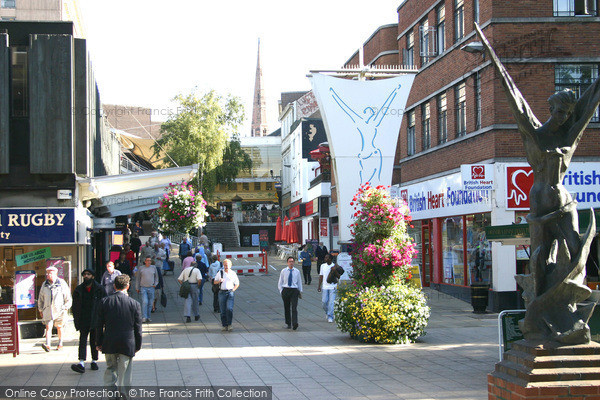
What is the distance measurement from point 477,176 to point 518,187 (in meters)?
1.22

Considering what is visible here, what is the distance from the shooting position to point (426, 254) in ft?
93.3

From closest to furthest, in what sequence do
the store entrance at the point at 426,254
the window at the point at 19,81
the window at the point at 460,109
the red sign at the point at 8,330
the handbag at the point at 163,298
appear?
the red sign at the point at 8,330 → the window at the point at 19,81 → the handbag at the point at 163,298 → the window at the point at 460,109 → the store entrance at the point at 426,254

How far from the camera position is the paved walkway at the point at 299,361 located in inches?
396

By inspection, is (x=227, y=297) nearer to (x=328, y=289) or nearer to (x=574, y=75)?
(x=328, y=289)

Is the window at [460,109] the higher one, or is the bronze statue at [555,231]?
the window at [460,109]

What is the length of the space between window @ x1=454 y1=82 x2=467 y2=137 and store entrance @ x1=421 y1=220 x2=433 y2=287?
15.6 ft

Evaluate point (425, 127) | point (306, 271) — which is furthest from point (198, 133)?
point (425, 127)

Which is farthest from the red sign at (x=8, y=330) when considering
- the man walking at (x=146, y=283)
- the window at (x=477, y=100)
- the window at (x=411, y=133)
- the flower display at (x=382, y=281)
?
the window at (x=411, y=133)

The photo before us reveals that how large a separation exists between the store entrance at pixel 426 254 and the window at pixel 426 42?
20.9 feet

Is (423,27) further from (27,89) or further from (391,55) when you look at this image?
(27,89)

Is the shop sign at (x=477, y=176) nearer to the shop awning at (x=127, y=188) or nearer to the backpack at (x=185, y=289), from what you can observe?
the shop awning at (x=127, y=188)

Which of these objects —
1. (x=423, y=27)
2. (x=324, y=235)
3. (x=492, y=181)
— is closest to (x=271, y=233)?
(x=324, y=235)

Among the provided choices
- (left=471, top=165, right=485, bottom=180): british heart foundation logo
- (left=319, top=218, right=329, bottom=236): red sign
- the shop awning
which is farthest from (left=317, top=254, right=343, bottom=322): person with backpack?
(left=319, top=218, right=329, bottom=236): red sign

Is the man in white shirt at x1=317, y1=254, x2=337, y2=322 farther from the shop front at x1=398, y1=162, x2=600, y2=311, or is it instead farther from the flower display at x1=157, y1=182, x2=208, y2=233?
the flower display at x1=157, y1=182, x2=208, y2=233
